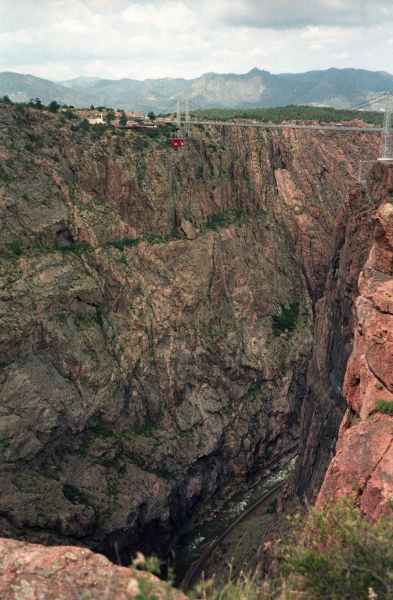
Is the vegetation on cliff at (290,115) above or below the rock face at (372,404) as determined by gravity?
above

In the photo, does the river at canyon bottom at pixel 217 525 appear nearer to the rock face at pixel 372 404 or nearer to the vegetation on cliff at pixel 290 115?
the rock face at pixel 372 404

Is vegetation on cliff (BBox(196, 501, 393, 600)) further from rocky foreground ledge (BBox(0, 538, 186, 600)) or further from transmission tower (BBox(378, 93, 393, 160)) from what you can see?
transmission tower (BBox(378, 93, 393, 160))

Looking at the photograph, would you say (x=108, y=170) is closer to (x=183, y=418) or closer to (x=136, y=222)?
(x=136, y=222)

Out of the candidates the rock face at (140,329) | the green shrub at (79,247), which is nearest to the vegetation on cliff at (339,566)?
the rock face at (140,329)

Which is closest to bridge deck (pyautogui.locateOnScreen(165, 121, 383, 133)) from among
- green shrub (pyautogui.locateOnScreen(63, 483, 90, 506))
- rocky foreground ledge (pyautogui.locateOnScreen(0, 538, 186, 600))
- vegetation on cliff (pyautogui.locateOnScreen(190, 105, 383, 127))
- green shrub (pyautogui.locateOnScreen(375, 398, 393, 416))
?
vegetation on cliff (pyautogui.locateOnScreen(190, 105, 383, 127))

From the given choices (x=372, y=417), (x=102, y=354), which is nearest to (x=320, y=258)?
(x=102, y=354)

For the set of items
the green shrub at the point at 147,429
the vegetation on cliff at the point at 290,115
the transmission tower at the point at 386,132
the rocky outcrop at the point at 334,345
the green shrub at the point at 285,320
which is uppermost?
the vegetation on cliff at the point at 290,115
